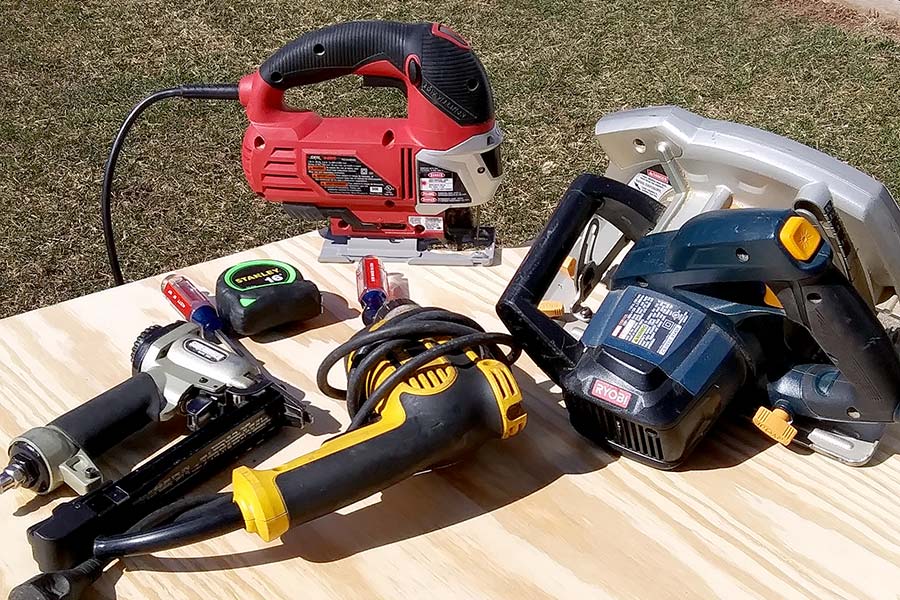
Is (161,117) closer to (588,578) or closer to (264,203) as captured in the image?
(264,203)

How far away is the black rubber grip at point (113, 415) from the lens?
885 mm

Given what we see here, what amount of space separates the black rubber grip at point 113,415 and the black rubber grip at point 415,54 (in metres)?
0.58

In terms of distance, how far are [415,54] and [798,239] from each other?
2.21 feet

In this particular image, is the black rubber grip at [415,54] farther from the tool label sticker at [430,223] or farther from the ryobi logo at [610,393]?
the ryobi logo at [610,393]

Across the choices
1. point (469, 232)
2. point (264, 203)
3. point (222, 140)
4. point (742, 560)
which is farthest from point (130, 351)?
point (222, 140)

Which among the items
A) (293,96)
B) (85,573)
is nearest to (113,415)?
(85,573)

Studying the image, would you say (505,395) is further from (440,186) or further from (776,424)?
(440,186)

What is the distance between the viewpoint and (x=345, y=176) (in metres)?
1.37

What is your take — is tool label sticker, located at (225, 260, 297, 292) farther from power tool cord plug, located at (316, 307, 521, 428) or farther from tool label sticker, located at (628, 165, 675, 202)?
tool label sticker, located at (628, 165, 675, 202)

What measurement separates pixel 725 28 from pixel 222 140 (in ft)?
5.96

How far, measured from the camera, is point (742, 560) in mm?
831

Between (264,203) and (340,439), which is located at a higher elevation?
(340,439)

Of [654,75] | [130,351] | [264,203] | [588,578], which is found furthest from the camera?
[654,75]

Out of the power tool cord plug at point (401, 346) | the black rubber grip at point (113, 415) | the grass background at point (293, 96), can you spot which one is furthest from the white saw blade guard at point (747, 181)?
the grass background at point (293, 96)
